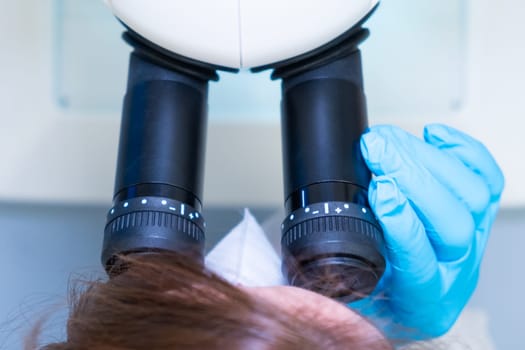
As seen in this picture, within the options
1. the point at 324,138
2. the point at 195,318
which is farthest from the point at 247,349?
the point at 324,138

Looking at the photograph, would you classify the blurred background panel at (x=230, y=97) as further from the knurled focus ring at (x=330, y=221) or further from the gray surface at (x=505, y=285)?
the knurled focus ring at (x=330, y=221)

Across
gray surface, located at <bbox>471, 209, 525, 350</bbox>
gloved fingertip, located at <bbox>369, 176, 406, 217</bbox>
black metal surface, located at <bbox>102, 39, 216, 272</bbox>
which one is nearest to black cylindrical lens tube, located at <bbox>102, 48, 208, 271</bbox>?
black metal surface, located at <bbox>102, 39, 216, 272</bbox>

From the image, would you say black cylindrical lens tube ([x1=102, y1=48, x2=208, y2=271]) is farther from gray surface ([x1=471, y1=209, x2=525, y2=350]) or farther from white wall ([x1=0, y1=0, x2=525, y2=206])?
gray surface ([x1=471, y1=209, x2=525, y2=350])

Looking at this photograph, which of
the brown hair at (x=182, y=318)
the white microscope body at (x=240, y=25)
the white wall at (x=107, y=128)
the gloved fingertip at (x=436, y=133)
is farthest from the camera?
the white wall at (x=107, y=128)

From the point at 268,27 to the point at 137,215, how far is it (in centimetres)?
16

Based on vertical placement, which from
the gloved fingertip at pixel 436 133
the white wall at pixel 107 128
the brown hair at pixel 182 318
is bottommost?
the brown hair at pixel 182 318

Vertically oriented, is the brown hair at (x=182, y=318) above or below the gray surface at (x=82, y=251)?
below

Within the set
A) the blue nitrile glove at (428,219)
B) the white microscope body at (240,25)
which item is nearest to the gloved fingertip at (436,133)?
the blue nitrile glove at (428,219)

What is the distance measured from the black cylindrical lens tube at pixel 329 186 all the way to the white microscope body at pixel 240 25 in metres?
0.03

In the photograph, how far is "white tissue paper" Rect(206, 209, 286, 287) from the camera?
0.62 m

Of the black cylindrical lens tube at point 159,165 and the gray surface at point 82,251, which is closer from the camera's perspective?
the black cylindrical lens tube at point 159,165

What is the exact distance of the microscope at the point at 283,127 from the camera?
0.47 meters

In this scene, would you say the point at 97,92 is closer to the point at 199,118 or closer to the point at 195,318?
the point at 199,118

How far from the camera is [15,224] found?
31.6 inches
